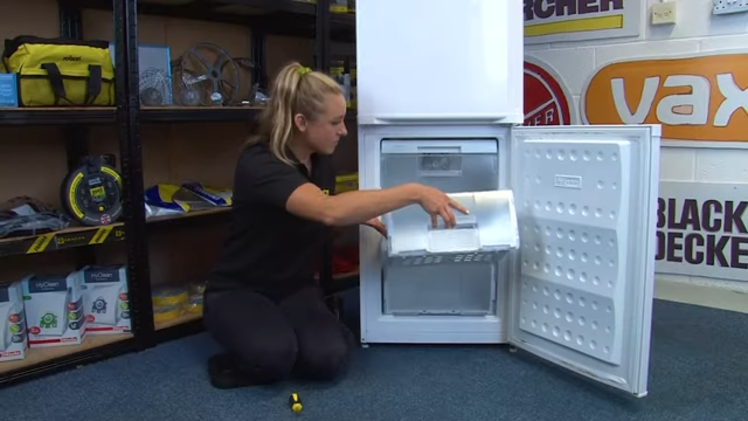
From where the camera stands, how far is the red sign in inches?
123

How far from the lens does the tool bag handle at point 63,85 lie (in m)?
1.90

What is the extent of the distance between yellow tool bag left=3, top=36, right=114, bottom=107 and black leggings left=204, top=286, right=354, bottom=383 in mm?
713

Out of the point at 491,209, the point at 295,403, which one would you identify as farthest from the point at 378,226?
the point at 295,403

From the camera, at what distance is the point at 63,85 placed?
75.8 inches

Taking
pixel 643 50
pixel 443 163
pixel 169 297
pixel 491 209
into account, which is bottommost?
pixel 169 297

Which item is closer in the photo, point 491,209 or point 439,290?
point 491,209

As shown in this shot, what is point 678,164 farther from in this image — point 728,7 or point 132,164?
point 132,164

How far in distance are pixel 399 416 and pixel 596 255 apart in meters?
0.68

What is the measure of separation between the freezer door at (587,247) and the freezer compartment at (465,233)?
0.30 feet

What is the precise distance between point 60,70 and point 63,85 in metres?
0.04

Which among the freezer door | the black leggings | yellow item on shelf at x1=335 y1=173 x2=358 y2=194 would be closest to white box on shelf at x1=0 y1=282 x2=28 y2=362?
the black leggings

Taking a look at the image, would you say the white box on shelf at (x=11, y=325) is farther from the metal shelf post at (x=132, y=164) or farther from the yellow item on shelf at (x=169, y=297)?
the yellow item on shelf at (x=169, y=297)

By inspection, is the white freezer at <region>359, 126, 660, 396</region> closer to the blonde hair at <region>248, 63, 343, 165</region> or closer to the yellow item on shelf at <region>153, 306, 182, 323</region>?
the blonde hair at <region>248, 63, 343, 165</region>

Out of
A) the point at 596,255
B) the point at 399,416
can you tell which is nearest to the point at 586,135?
the point at 596,255
